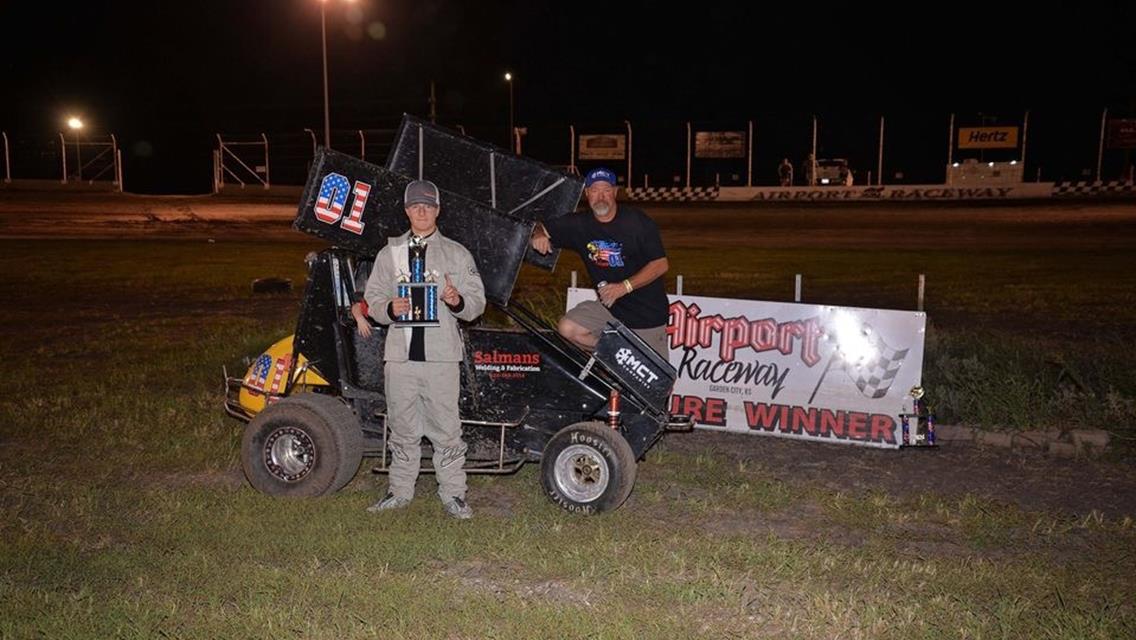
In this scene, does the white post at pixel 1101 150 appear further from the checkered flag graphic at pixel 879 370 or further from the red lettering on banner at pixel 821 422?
the red lettering on banner at pixel 821 422

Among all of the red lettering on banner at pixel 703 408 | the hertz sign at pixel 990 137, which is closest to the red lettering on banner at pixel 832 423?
the red lettering on banner at pixel 703 408

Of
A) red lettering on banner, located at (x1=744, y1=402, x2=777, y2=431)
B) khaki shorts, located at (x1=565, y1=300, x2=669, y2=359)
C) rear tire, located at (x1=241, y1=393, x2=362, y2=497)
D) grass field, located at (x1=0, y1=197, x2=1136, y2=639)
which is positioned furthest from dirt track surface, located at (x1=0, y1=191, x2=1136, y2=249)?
rear tire, located at (x1=241, y1=393, x2=362, y2=497)

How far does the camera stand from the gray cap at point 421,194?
5574 mm

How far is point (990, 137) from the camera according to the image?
48062 millimetres

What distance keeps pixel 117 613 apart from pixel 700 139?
152ft

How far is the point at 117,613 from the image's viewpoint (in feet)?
15.1

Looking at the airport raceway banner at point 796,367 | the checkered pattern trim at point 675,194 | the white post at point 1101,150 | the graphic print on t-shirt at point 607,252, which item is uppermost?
the white post at point 1101,150

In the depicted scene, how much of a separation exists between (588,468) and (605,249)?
156 centimetres

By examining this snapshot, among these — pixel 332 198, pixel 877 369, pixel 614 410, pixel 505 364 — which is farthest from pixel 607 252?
pixel 877 369

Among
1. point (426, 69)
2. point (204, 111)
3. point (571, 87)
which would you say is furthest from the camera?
point (571, 87)

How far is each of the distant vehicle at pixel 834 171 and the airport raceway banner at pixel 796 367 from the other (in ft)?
133

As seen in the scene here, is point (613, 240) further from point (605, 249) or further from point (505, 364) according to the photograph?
point (505, 364)

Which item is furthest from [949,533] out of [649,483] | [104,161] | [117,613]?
[104,161]

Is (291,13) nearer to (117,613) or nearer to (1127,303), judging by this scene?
(1127,303)
